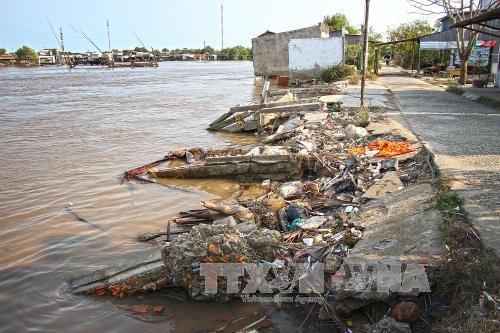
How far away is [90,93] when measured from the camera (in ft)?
88.6

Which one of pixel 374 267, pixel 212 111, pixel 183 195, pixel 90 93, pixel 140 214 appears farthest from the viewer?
pixel 90 93

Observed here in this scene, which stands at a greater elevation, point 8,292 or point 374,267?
point 374,267

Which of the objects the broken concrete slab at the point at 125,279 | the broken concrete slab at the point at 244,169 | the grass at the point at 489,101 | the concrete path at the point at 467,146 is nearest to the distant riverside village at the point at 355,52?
the grass at the point at 489,101

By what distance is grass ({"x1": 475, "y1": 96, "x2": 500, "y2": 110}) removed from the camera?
11.6 m

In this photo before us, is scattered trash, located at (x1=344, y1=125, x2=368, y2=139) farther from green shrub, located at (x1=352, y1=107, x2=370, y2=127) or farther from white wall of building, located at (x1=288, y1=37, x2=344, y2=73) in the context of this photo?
white wall of building, located at (x1=288, y1=37, x2=344, y2=73)

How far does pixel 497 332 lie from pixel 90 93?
2796cm

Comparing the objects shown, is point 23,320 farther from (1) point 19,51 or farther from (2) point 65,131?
(1) point 19,51

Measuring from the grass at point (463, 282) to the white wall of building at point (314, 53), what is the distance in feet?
74.4

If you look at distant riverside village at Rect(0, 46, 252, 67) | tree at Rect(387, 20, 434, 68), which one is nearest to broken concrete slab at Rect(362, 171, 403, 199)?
tree at Rect(387, 20, 434, 68)

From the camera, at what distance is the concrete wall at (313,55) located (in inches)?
971

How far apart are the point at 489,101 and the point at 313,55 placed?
14.2 meters

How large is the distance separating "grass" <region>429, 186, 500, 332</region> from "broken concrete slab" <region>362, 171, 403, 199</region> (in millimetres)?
1828

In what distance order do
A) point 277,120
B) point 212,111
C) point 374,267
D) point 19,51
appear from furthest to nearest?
point 19,51
point 212,111
point 277,120
point 374,267

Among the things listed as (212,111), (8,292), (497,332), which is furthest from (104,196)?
(212,111)
